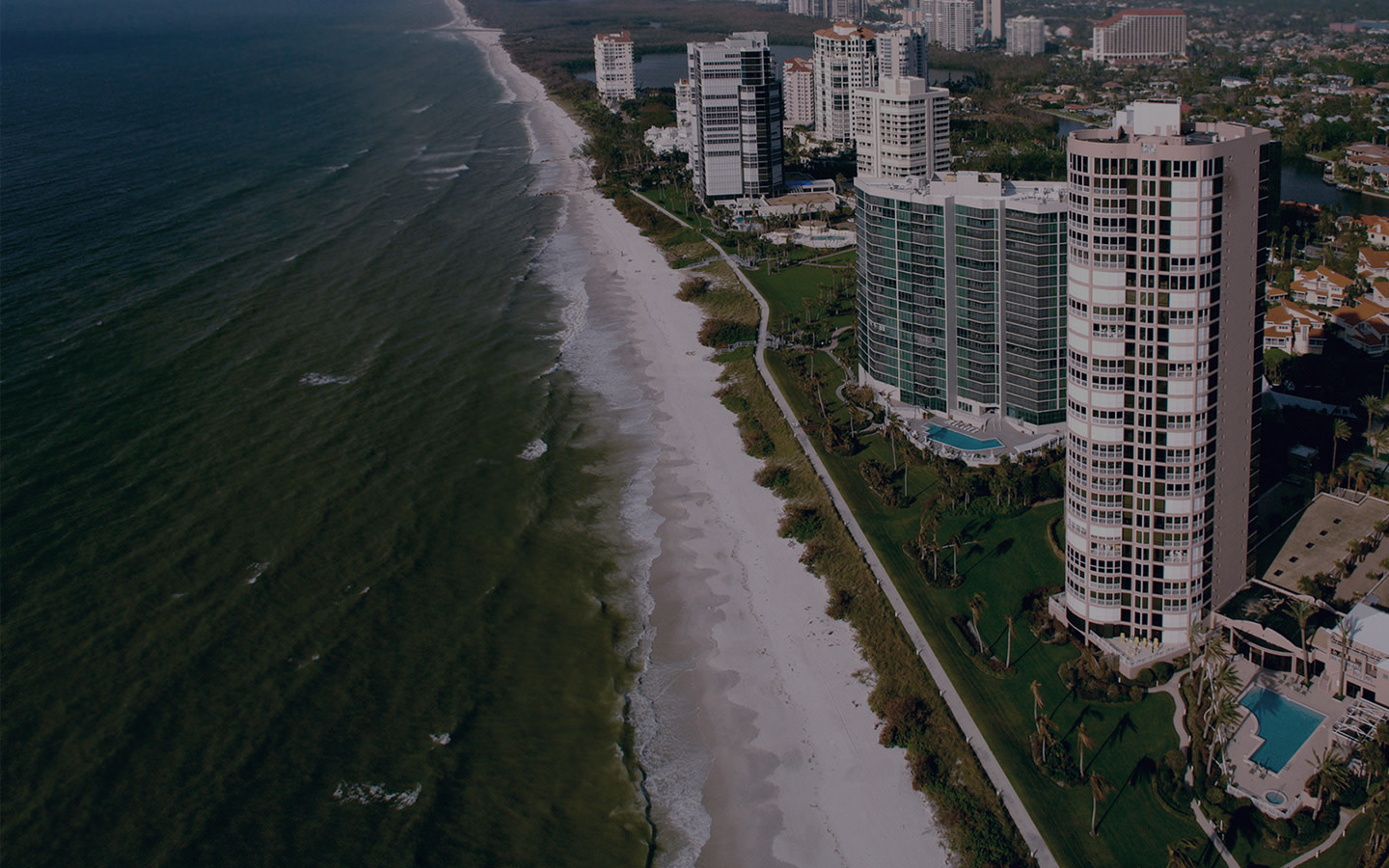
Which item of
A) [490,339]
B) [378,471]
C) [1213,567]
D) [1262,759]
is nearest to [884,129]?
[490,339]

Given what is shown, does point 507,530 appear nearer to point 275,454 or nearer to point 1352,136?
point 275,454

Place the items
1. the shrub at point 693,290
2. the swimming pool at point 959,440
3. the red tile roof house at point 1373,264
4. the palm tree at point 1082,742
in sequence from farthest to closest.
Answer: the shrub at point 693,290 → the red tile roof house at point 1373,264 → the swimming pool at point 959,440 → the palm tree at point 1082,742

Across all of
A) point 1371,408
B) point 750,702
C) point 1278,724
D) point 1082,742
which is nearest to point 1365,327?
point 1371,408

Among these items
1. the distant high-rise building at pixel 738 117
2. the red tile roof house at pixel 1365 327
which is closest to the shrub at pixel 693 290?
the distant high-rise building at pixel 738 117

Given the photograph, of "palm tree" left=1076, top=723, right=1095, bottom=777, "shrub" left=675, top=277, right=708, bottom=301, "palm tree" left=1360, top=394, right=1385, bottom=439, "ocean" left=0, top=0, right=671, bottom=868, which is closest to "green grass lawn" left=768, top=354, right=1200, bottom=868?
"palm tree" left=1076, top=723, right=1095, bottom=777

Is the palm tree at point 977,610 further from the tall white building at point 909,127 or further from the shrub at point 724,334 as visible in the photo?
the tall white building at point 909,127

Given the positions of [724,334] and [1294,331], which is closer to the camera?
[1294,331]

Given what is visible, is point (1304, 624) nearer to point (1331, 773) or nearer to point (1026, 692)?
point (1331, 773)

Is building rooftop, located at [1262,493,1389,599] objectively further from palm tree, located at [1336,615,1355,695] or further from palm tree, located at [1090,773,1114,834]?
palm tree, located at [1090,773,1114,834]
